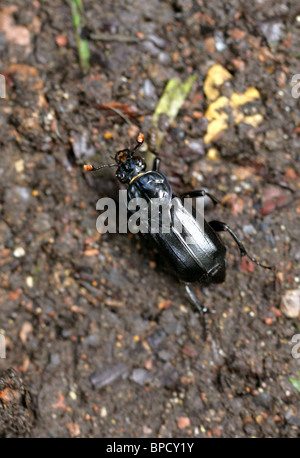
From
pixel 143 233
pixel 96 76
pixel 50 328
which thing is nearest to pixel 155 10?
pixel 96 76

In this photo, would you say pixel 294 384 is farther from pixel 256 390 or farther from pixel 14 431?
pixel 14 431

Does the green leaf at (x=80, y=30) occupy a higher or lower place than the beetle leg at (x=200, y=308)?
higher

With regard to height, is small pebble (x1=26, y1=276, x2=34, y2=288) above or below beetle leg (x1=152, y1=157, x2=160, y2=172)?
below

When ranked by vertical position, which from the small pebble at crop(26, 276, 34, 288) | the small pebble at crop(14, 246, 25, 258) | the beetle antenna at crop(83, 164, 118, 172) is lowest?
the small pebble at crop(26, 276, 34, 288)

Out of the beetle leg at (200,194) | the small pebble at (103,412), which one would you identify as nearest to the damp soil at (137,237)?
the small pebble at (103,412)

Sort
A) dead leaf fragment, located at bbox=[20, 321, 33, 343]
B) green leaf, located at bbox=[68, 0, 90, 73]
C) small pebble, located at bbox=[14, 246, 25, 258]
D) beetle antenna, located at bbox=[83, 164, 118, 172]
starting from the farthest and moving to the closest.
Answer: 1. green leaf, located at bbox=[68, 0, 90, 73]
2. small pebble, located at bbox=[14, 246, 25, 258]
3. dead leaf fragment, located at bbox=[20, 321, 33, 343]
4. beetle antenna, located at bbox=[83, 164, 118, 172]

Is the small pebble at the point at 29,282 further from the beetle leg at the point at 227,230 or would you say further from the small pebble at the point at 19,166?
the beetle leg at the point at 227,230

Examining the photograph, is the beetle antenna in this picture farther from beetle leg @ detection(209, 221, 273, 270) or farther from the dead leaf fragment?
the dead leaf fragment

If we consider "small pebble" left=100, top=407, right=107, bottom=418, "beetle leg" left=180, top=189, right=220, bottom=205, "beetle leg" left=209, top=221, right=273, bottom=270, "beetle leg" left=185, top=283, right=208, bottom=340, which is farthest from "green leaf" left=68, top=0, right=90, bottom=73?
"small pebble" left=100, top=407, right=107, bottom=418

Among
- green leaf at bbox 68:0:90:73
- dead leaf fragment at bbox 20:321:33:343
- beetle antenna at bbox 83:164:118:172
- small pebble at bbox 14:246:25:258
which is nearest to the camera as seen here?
beetle antenna at bbox 83:164:118:172
